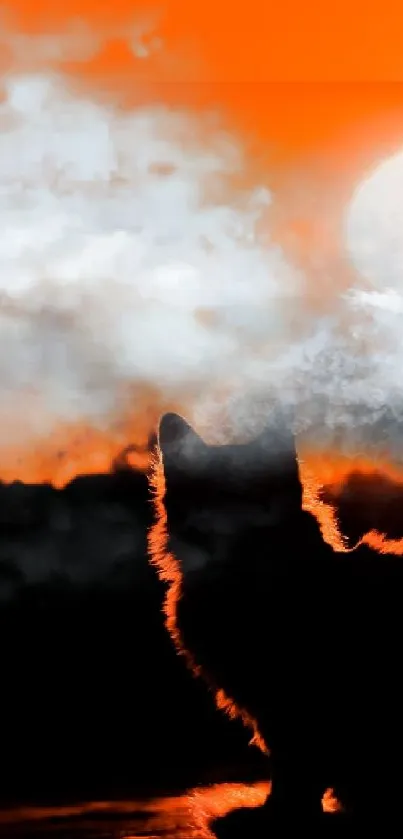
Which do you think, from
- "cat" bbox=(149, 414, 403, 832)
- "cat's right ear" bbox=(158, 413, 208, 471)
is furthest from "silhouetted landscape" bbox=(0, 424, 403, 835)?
"cat's right ear" bbox=(158, 413, 208, 471)

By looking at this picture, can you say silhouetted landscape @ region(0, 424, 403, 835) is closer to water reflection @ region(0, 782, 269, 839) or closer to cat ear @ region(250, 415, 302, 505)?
water reflection @ region(0, 782, 269, 839)

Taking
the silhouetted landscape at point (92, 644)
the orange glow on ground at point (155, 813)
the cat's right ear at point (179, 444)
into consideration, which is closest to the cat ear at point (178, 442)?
the cat's right ear at point (179, 444)

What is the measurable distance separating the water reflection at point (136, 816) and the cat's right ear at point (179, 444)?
876 millimetres

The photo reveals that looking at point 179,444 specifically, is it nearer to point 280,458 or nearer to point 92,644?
point 280,458

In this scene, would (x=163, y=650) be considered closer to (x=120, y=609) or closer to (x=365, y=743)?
(x=120, y=609)

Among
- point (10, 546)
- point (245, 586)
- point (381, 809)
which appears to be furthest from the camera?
point (10, 546)

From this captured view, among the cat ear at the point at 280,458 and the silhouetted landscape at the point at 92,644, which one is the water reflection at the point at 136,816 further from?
the cat ear at the point at 280,458

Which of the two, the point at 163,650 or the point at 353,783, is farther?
the point at 163,650

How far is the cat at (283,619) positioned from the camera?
7.12 ft

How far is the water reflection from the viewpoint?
7.66 feet

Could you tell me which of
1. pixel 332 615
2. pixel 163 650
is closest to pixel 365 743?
pixel 332 615

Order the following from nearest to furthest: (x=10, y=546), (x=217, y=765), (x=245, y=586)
Result: (x=245, y=586), (x=217, y=765), (x=10, y=546)

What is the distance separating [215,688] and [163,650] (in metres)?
0.73

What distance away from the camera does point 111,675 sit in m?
3.00
